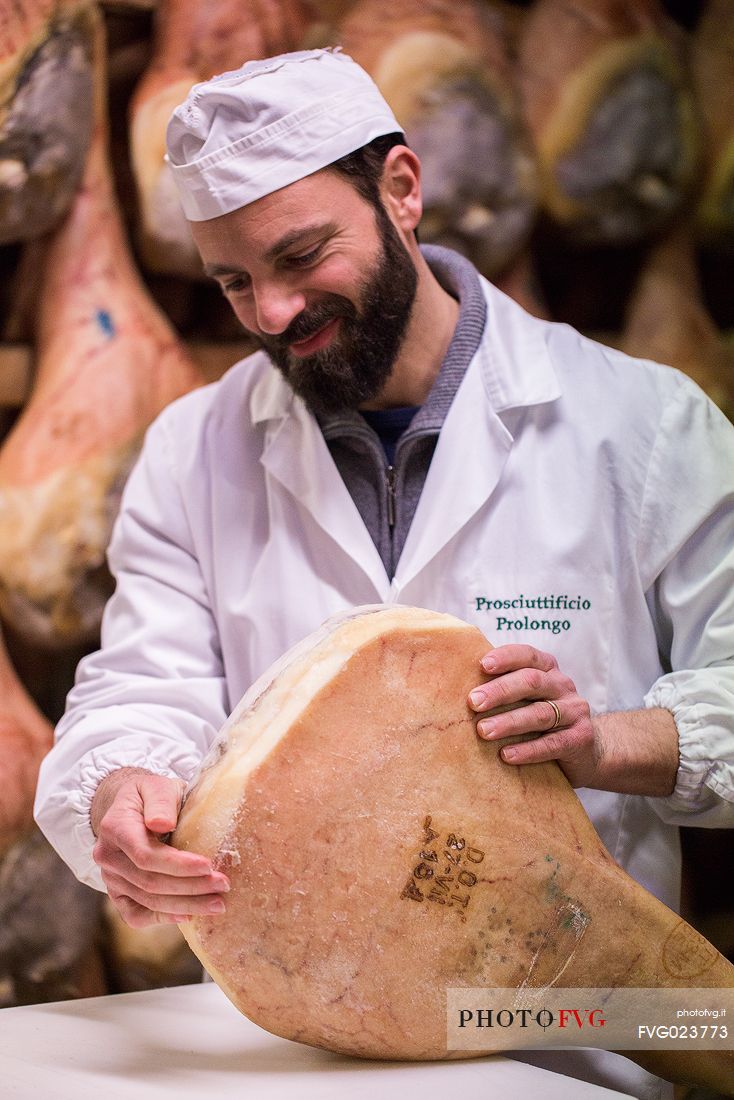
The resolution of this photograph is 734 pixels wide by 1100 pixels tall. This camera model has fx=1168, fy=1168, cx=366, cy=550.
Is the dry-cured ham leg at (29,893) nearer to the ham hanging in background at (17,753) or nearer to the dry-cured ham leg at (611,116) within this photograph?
the ham hanging in background at (17,753)

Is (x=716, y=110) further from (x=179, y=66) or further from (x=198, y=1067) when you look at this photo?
(x=198, y=1067)

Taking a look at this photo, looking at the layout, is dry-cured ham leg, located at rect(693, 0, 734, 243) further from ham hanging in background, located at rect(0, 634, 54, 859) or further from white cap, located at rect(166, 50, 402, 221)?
ham hanging in background, located at rect(0, 634, 54, 859)

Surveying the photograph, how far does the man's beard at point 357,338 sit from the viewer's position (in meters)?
1.30

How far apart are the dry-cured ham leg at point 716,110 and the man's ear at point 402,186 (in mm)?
512

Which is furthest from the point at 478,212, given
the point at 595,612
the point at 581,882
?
the point at 581,882

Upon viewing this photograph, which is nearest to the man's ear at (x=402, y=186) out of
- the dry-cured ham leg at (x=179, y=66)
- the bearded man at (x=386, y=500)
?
the bearded man at (x=386, y=500)

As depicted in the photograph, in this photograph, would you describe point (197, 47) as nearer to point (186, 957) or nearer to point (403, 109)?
point (403, 109)

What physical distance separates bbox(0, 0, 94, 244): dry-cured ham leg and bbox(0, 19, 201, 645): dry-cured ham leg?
0.06 metres

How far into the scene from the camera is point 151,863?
96 centimetres

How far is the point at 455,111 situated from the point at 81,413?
66 centimetres

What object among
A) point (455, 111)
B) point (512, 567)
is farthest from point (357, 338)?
point (455, 111)

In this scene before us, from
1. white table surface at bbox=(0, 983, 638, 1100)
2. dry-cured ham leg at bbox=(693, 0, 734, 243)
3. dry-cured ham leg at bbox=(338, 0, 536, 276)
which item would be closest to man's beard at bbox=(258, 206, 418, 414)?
dry-cured ham leg at bbox=(338, 0, 536, 276)

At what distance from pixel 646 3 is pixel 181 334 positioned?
0.85m

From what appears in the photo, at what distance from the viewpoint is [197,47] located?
1610 mm
